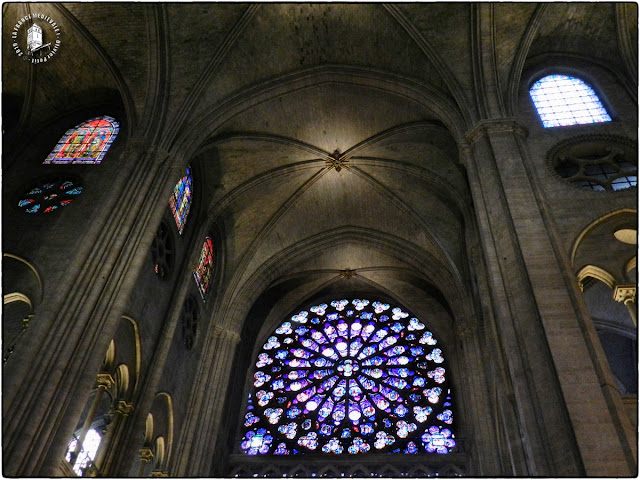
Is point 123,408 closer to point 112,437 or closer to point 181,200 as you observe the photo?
point 112,437

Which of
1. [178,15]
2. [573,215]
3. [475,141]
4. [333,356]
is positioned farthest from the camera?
[333,356]

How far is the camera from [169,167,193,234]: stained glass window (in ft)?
46.8

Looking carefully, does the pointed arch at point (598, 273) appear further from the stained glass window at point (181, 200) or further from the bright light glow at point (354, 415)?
the stained glass window at point (181, 200)

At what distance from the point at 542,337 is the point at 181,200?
32.2 feet

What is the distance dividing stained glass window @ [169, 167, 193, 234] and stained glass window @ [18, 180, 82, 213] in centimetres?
250

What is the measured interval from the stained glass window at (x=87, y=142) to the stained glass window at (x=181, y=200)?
73.9 inches

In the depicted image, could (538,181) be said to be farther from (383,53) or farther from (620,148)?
(383,53)

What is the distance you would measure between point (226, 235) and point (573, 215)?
10.2 meters

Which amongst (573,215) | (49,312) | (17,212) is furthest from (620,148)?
(17,212)

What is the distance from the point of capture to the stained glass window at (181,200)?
46.8 feet

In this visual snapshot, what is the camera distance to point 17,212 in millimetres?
11477

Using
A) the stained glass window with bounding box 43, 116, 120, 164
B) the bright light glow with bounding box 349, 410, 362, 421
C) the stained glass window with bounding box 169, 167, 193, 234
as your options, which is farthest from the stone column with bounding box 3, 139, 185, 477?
the bright light glow with bounding box 349, 410, 362, 421

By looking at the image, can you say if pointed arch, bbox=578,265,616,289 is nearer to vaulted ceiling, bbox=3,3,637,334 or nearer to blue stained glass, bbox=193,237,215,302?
vaulted ceiling, bbox=3,3,637,334
